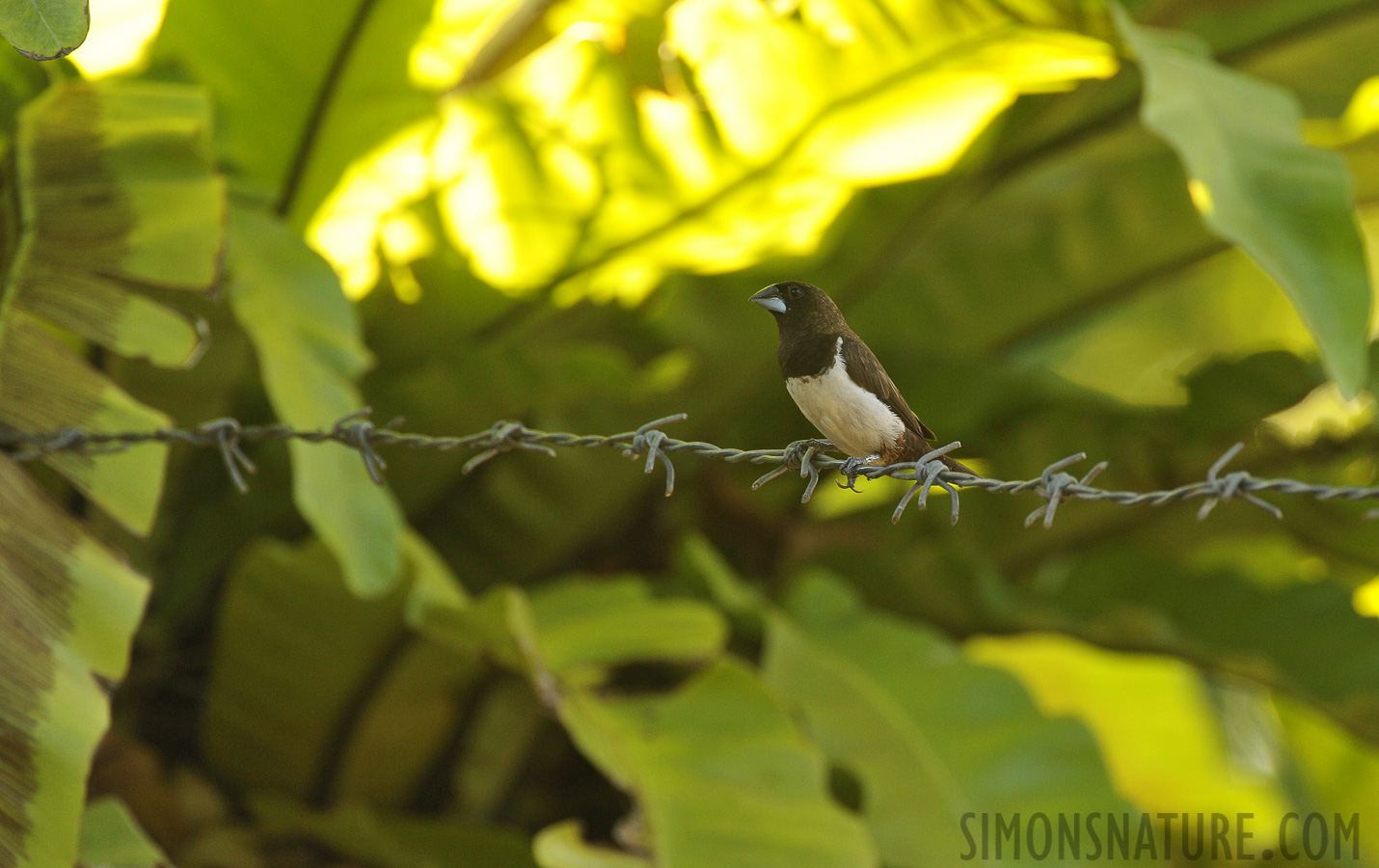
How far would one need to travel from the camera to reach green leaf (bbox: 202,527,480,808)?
1.56 meters

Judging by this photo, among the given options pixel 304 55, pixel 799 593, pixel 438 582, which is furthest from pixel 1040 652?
pixel 304 55

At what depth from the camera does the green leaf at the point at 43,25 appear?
2.31ft

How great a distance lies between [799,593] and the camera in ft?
5.92

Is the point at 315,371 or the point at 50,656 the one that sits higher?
the point at 315,371

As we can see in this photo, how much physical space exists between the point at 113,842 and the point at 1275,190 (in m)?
1.27

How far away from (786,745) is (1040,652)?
7.10 ft

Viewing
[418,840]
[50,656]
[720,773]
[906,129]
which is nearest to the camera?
[50,656]

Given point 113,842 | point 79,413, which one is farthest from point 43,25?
point 113,842

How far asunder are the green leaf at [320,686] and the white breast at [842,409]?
0.94 meters

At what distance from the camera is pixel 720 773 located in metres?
1.30

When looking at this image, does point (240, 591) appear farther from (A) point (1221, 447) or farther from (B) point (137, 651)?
(A) point (1221, 447)

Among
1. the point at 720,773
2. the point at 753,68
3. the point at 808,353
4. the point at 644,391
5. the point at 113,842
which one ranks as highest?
the point at 753,68

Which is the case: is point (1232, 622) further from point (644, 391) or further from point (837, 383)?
point (837, 383)

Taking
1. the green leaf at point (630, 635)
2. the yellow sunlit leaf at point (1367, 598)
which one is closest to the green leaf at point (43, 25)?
the green leaf at point (630, 635)
